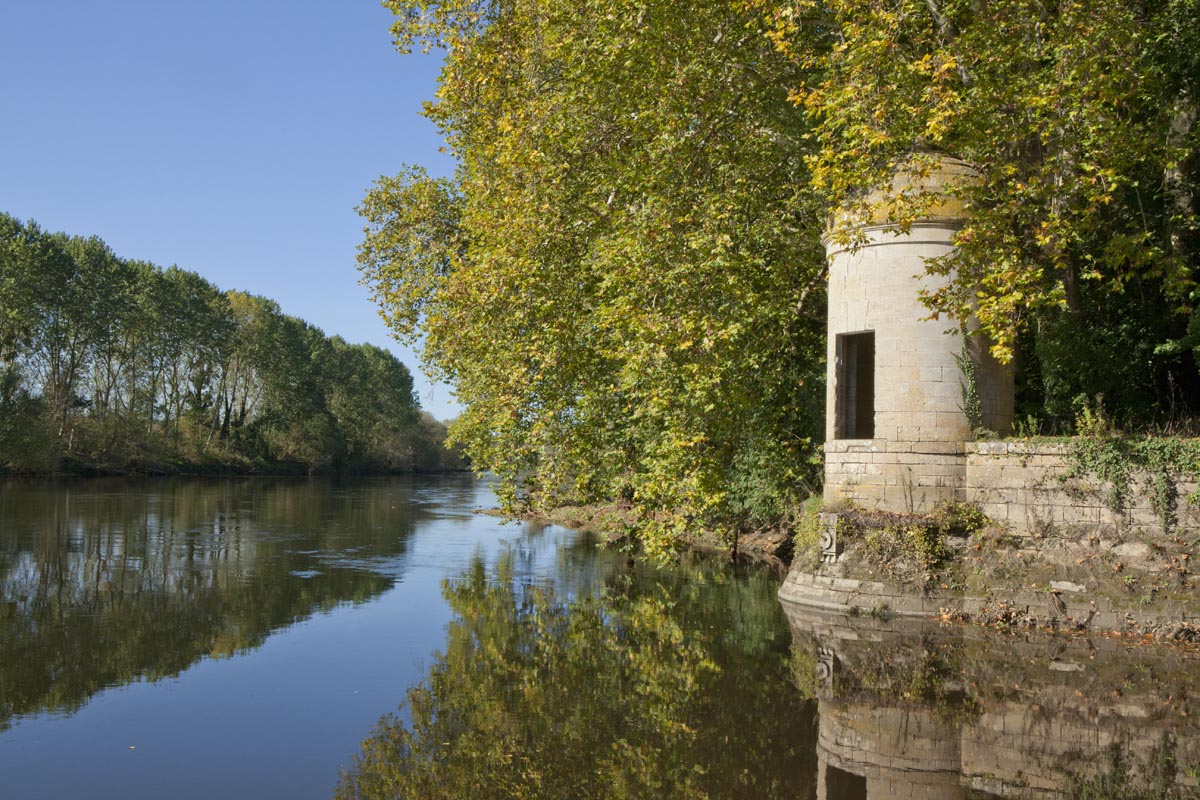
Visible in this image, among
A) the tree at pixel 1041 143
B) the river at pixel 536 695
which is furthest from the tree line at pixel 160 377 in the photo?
the tree at pixel 1041 143

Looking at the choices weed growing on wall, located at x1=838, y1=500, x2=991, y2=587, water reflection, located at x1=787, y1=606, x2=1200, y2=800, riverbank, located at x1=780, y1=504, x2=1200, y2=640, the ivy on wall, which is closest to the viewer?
water reflection, located at x1=787, y1=606, x2=1200, y2=800

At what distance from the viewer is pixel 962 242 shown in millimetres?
12172

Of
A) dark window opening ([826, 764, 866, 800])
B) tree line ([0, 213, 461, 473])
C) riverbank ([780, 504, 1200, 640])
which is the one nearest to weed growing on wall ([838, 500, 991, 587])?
riverbank ([780, 504, 1200, 640])

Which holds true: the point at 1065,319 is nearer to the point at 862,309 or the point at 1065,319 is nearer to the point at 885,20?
the point at 862,309

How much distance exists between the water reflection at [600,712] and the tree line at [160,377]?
40.8 metres

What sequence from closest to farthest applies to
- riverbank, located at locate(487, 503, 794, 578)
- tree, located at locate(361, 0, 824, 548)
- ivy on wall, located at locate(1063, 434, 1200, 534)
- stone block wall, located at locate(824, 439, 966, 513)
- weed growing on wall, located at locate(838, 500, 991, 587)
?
ivy on wall, located at locate(1063, 434, 1200, 534) → weed growing on wall, located at locate(838, 500, 991, 587) → stone block wall, located at locate(824, 439, 966, 513) → tree, located at locate(361, 0, 824, 548) → riverbank, located at locate(487, 503, 794, 578)

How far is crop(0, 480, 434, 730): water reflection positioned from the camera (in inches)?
395

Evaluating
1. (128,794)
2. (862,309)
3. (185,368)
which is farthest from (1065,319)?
(185,368)

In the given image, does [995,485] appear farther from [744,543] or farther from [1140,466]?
[744,543]

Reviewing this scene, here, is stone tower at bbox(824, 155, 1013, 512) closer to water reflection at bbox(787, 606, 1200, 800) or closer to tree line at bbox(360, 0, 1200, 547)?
tree line at bbox(360, 0, 1200, 547)

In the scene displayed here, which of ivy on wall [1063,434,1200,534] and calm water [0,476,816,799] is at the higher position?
ivy on wall [1063,434,1200,534]

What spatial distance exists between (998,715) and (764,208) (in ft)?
35.1

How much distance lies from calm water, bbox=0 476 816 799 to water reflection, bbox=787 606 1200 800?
45 cm

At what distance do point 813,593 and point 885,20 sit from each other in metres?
7.52
